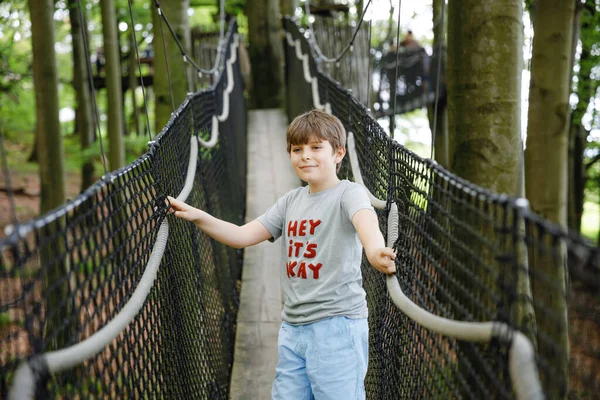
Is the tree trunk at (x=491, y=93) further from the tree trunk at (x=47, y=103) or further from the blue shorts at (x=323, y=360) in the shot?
the tree trunk at (x=47, y=103)

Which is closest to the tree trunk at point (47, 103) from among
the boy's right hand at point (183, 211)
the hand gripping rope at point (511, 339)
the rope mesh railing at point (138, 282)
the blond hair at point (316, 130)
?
the rope mesh railing at point (138, 282)

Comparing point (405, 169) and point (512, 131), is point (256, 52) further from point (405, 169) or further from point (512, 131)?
point (405, 169)

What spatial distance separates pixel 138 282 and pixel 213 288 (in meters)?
1.63

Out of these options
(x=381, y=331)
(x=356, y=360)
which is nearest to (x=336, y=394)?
(x=356, y=360)

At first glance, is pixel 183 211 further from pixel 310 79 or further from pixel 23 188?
pixel 23 188

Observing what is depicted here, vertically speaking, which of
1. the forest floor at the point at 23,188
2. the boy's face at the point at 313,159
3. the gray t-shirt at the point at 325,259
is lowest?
the forest floor at the point at 23,188

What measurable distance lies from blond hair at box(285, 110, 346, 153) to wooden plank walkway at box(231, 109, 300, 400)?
0.37 m

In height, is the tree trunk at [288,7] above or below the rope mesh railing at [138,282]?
above

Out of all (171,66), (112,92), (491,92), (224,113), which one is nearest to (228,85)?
(171,66)

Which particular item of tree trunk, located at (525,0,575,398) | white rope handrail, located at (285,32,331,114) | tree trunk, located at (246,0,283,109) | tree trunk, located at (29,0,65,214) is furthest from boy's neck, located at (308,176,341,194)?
tree trunk, located at (246,0,283,109)

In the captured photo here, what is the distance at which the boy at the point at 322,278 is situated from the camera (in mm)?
1909

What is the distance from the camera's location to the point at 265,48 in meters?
10.7

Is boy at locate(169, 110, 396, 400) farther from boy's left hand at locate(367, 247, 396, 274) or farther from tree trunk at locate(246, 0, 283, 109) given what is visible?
tree trunk at locate(246, 0, 283, 109)

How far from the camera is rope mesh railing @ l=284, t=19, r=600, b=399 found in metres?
1.07
